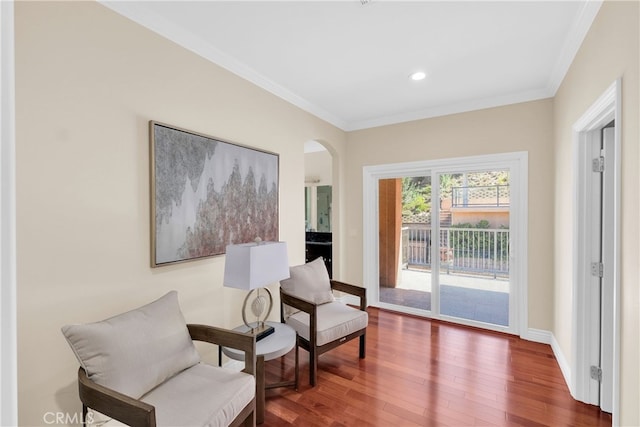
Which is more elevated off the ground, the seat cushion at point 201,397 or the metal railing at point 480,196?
the metal railing at point 480,196

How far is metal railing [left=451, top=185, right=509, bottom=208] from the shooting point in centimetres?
344

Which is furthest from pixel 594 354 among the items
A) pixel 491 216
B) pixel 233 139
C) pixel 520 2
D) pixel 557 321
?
pixel 233 139

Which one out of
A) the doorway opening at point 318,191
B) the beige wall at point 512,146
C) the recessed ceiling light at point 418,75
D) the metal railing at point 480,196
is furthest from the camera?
the doorway opening at point 318,191

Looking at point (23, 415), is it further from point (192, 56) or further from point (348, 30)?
point (348, 30)

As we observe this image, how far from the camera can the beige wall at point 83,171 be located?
1.49 metres

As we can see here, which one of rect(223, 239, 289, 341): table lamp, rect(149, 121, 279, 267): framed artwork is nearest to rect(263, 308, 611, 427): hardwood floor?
rect(223, 239, 289, 341): table lamp

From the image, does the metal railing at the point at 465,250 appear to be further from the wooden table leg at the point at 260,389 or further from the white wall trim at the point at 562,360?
the wooden table leg at the point at 260,389

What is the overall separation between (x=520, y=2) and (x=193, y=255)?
2706 millimetres

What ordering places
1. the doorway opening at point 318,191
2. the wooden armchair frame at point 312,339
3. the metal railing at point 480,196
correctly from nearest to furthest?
the wooden armchair frame at point 312,339, the metal railing at point 480,196, the doorway opening at point 318,191

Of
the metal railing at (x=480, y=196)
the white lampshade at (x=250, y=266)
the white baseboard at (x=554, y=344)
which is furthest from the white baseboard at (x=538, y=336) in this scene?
the white lampshade at (x=250, y=266)

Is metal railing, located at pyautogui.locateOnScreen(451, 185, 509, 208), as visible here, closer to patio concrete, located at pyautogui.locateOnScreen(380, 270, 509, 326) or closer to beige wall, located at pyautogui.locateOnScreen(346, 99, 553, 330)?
beige wall, located at pyautogui.locateOnScreen(346, 99, 553, 330)

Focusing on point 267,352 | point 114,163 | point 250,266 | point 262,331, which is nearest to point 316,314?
point 262,331

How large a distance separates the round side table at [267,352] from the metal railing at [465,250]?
7.34 ft

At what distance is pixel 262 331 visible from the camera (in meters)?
2.26
